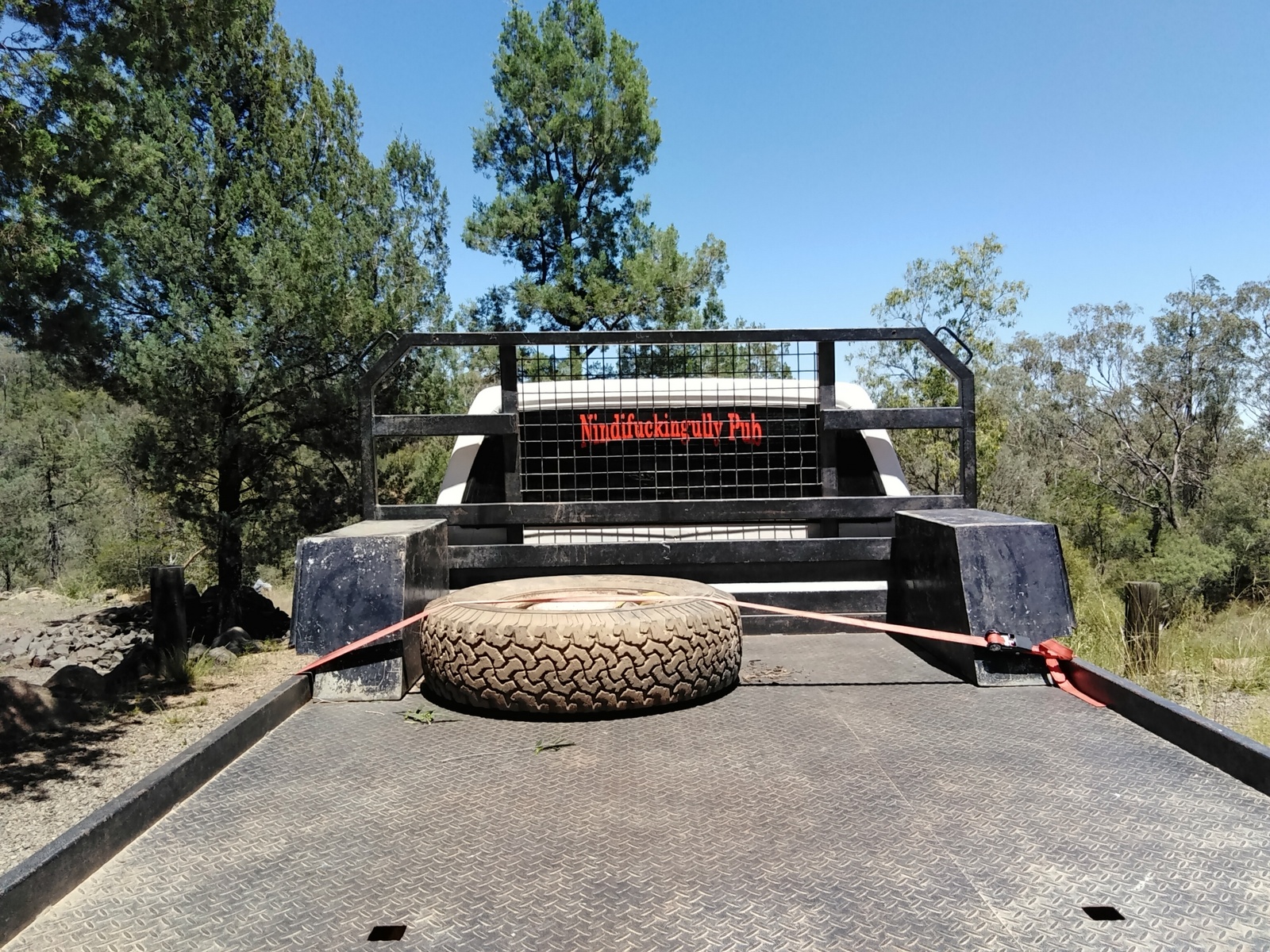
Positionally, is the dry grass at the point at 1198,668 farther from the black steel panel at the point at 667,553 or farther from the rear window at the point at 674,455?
→ the rear window at the point at 674,455

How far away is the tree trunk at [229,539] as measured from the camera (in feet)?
43.9

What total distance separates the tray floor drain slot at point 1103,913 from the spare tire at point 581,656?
4.98ft

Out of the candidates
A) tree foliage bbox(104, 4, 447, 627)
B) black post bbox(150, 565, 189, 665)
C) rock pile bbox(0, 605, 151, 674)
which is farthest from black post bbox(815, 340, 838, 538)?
rock pile bbox(0, 605, 151, 674)

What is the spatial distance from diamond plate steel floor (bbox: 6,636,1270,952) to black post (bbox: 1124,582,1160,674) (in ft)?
10.7

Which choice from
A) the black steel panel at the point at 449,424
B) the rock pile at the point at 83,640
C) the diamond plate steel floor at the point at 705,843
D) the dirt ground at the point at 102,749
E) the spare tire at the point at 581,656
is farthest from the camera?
the rock pile at the point at 83,640

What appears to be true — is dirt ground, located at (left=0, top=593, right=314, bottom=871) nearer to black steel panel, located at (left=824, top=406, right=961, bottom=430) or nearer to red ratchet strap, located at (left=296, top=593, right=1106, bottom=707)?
red ratchet strap, located at (left=296, top=593, right=1106, bottom=707)

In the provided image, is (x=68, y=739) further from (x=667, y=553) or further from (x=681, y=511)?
(x=681, y=511)

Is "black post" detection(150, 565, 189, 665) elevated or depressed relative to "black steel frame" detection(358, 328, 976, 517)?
depressed

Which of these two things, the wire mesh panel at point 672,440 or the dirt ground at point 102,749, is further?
the dirt ground at point 102,749

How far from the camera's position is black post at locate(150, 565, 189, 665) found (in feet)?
32.6

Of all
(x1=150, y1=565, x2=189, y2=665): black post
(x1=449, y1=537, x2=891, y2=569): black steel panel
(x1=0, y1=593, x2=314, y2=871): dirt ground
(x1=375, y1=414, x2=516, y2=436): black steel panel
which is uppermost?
(x1=375, y1=414, x2=516, y2=436): black steel panel

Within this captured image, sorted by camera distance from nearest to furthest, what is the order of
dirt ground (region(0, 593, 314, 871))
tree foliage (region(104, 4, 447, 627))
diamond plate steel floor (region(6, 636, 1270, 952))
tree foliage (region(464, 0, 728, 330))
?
diamond plate steel floor (region(6, 636, 1270, 952)) < dirt ground (region(0, 593, 314, 871)) < tree foliage (region(104, 4, 447, 627)) < tree foliage (region(464, 0, 728, 330))

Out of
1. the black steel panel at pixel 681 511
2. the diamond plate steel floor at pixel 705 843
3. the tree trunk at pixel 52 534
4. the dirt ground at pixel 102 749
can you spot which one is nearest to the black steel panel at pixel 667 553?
the black steel panel at pixel 681 511

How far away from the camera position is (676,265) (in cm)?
2053
